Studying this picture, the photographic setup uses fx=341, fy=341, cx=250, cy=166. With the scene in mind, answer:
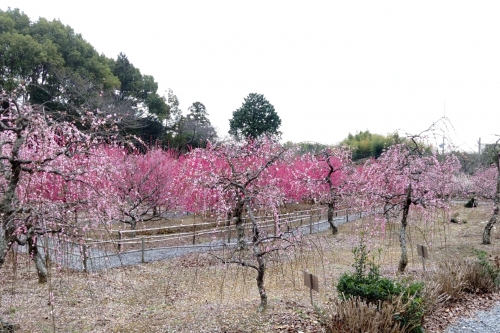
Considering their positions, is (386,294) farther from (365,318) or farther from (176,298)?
(176,298)

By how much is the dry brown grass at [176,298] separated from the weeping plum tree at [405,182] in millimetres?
631

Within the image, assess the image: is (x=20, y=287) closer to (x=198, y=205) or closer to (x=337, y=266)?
(x=198, y=205)

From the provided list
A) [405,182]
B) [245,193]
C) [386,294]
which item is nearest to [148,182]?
[245,193]

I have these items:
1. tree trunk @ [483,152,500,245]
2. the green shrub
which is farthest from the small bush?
tree trunk @ [483,152,500,245]

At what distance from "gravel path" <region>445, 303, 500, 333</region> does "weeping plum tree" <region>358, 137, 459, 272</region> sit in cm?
208

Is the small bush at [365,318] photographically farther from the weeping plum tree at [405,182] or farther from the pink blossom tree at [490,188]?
the pink blossom tree at [490,188]

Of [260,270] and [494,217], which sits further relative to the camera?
[494,217]

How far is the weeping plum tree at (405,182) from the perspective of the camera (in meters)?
6.88

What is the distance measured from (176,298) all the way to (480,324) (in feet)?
15.5

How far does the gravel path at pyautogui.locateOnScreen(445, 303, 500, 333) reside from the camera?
444 centimetres

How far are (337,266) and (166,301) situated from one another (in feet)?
13.7

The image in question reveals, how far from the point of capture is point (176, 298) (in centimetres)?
619

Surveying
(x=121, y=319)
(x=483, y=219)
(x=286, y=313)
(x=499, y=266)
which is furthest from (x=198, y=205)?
(x=483, y=219)

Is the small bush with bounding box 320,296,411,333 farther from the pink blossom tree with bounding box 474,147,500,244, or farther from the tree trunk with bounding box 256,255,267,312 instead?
the pink blossom tree with bounding box 474,147,500,244
